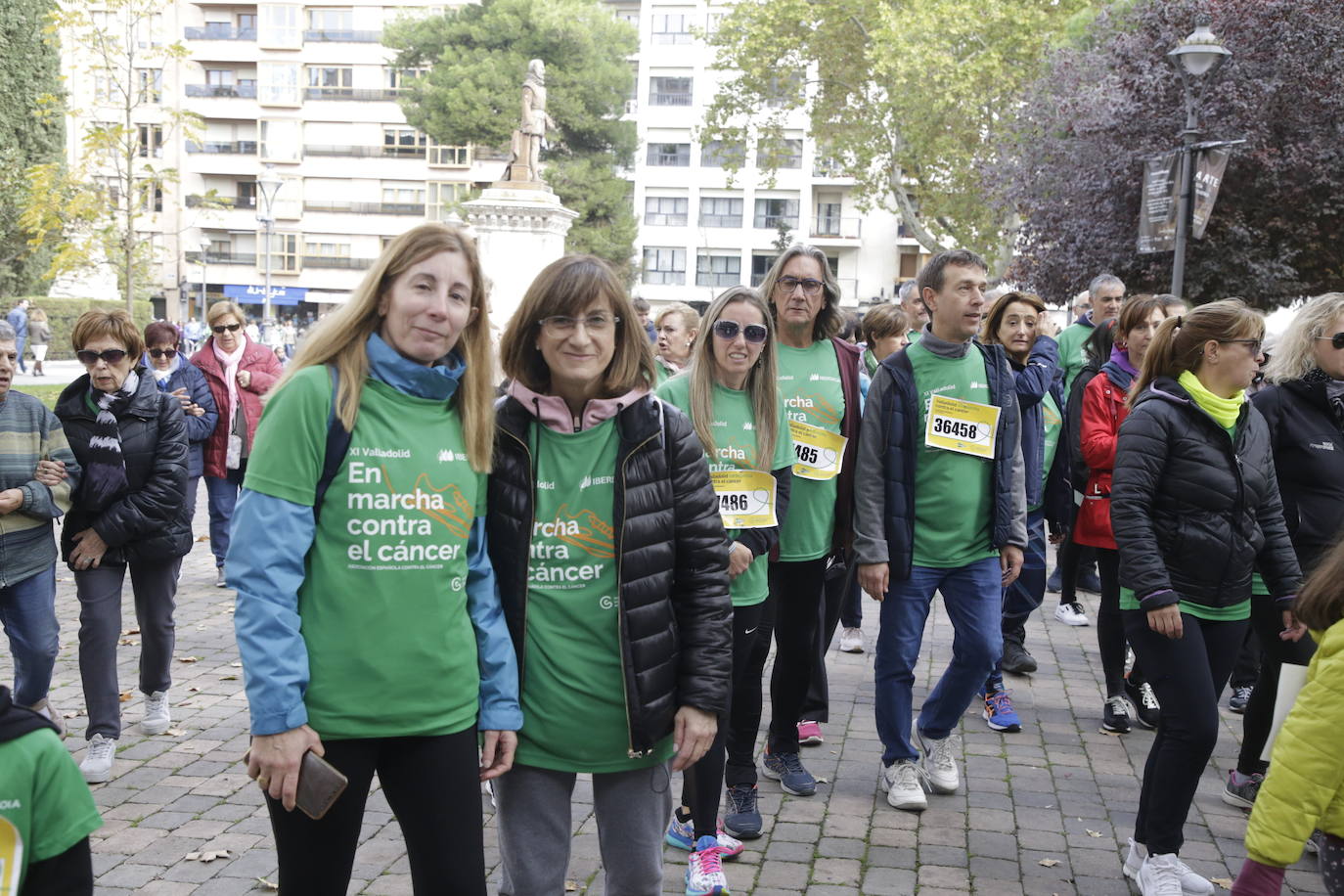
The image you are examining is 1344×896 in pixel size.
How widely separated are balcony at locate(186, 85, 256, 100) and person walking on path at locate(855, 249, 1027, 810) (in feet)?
234

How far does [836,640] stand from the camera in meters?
8.30

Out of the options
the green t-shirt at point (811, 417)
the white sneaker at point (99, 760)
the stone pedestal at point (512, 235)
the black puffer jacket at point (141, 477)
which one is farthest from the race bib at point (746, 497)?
the stone pedestal at point (512, 235)

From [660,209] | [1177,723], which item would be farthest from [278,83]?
[1177,723]

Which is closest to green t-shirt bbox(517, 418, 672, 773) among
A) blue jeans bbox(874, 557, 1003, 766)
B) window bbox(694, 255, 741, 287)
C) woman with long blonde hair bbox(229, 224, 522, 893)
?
woman with long blonde hair bbox(229, 224, 522, 893)

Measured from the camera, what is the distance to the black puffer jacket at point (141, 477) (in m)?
5.48

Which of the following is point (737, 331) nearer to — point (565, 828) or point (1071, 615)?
point (565, 828)

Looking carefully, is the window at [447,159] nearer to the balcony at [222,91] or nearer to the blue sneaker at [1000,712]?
the balcony at [222,91]

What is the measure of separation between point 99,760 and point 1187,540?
4.56 m

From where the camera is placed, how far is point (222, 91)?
69.2 meters

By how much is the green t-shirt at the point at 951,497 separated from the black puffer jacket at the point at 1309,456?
117cm

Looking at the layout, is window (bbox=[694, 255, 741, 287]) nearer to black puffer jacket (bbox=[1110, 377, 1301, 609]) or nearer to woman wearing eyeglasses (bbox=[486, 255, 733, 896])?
black puffer jacket (bbox=[1110, 377, 1301, 609])

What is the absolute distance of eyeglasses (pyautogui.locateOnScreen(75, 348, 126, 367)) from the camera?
17.9 feet

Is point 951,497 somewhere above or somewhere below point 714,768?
above

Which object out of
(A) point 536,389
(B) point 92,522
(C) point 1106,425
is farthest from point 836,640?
(A) point 536,389
